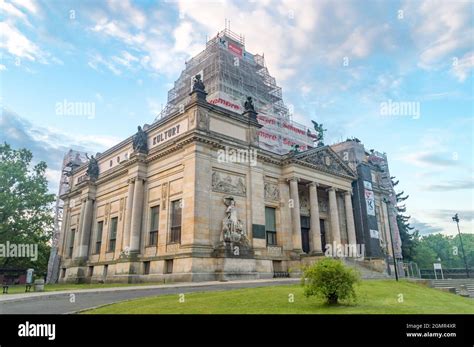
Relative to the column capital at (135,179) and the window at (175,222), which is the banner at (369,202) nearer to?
the window at (175,222)

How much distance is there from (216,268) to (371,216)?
952 inches

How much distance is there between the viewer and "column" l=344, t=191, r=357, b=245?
4166 cm

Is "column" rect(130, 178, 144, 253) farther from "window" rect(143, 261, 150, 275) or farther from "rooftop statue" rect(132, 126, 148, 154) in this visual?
"rooftop statue" rect(132, 126, 148, 154)

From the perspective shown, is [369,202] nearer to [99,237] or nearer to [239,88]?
[239,88]

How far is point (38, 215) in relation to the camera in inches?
1844

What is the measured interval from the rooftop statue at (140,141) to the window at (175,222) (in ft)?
27.1

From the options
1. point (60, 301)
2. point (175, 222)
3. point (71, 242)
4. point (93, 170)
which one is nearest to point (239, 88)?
point (93, 170)

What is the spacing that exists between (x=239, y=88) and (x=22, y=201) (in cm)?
3537

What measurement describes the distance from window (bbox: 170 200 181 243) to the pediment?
1366 centimetres

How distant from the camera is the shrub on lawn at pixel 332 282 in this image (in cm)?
1241

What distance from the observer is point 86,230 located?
44.6 meters

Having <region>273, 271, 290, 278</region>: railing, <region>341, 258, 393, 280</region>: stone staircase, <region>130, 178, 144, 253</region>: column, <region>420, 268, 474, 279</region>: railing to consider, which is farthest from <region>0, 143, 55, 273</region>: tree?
<region>420, 268, 474, 279</region>: railing
